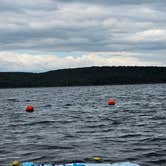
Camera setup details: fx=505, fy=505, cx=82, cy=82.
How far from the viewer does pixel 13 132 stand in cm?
4141

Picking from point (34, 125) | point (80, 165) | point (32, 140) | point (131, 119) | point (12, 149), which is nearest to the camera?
point (80, 165)

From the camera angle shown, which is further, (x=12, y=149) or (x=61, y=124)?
(x=61, y=124)

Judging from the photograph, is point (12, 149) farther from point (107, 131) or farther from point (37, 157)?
point (107, 131)

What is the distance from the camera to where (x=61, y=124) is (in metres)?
47.2

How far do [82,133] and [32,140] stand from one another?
15.9ft

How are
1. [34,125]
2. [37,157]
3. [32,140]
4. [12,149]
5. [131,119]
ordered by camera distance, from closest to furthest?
[37,157] < [12,149] < [32,140] < [34,125] < [131,119]

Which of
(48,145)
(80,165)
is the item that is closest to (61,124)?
(48,145)

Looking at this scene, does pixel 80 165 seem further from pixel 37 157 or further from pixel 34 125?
pixel 34 125

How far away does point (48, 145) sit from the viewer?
33.3 m

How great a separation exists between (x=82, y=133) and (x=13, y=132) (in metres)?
6.11

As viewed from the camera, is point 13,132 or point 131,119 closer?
point 13,132

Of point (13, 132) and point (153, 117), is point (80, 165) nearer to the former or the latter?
point (13, 132)

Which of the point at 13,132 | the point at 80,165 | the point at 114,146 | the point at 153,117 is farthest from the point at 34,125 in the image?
the point at 80,165

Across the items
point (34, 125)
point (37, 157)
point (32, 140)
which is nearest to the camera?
point (37, 157)
